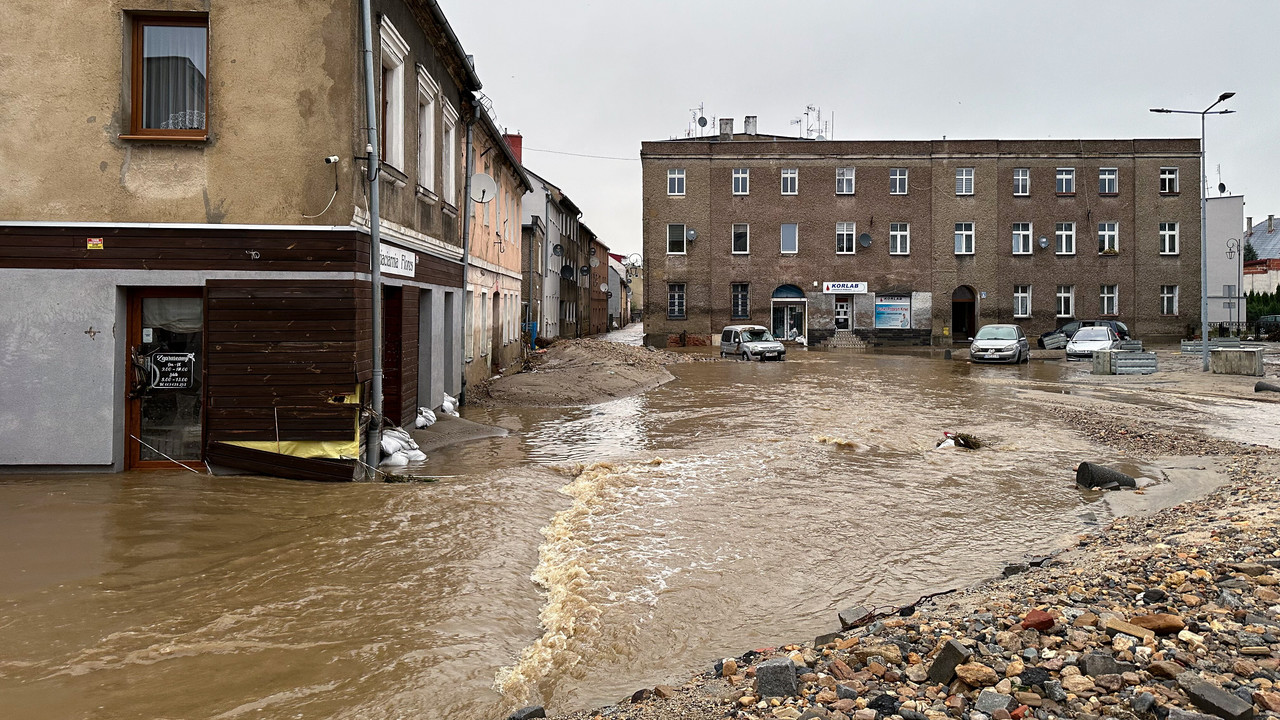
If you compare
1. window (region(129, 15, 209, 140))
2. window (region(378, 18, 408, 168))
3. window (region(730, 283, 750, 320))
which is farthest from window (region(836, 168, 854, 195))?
window (region(129, 15, 209, 140))

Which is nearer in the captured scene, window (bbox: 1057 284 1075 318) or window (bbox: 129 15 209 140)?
window (bbox: 129 15 209 140)

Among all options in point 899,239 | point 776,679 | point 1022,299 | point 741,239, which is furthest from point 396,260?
point 1022,299

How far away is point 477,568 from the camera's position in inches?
282

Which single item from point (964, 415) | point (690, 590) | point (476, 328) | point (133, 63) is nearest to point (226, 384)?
point (133, 63)

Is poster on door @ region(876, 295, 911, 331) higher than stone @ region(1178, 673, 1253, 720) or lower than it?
higher

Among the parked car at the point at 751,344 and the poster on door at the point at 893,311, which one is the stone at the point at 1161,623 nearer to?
the parked car at the point at 751,344

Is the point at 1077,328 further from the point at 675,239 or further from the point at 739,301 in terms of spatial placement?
the point at 675,239

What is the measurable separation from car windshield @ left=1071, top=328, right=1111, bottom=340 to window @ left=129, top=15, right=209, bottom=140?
35484mm

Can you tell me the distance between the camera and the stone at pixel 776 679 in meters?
4.32

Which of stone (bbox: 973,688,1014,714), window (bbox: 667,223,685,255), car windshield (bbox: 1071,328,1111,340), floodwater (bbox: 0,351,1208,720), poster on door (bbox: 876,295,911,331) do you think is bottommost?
floodwater (bbox: 0,351,1208,720)

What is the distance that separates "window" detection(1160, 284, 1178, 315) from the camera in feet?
160

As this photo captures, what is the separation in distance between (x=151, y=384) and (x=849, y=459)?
9285 mm

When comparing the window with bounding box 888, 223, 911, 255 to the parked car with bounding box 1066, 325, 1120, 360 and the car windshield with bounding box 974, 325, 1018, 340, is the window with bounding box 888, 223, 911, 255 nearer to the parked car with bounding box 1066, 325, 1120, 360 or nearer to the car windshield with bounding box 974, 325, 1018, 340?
the parked car with bounding box 1066, 325, 1120, 360

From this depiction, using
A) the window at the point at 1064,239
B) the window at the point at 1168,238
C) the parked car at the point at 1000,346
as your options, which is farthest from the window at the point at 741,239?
the window at the point at 1168,238
